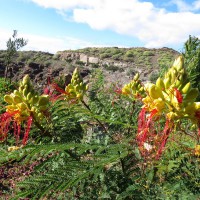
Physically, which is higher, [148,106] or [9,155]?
[148,106]

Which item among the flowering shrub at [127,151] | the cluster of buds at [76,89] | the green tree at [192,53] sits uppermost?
the green tree at [192,53]

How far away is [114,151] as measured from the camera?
1.68 m

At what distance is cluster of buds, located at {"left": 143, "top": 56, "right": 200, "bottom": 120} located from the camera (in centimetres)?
187

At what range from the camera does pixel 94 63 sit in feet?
117

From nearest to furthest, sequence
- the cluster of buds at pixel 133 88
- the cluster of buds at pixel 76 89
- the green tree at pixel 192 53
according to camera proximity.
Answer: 1. the cluster of buds at pixel 76 89
2. the cluster of buds at pixel 133 88
3. the green tree at pixel 192 53

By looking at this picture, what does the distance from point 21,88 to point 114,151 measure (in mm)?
1263

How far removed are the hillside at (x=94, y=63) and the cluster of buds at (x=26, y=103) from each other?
17756 mm

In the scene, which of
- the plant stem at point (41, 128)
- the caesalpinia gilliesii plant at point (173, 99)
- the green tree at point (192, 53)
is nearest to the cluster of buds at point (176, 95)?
the caesalpinia gilliesii plant at point (173, 99)

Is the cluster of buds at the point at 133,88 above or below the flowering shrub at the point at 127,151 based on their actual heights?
above

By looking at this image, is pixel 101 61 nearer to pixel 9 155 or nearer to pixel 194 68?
pixel 194 68

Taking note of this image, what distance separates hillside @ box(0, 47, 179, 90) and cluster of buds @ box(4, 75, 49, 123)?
17.8 metres

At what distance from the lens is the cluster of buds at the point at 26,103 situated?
2521 millimetres

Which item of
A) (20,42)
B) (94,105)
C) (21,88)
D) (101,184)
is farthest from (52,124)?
(20,42)

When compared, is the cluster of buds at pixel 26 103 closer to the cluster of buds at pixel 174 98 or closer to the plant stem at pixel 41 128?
the plant stem at pixel 41 128
